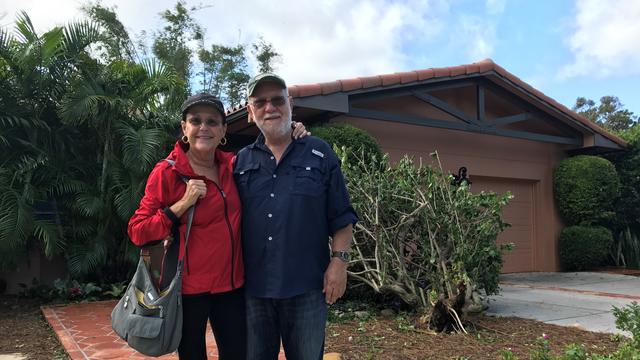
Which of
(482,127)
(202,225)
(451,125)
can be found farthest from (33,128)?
(482,127)

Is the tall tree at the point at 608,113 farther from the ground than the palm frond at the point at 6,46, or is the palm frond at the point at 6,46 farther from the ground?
the tall tree at the point at 608,113

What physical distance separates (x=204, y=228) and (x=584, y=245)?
10.5 meters

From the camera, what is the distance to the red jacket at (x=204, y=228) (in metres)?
2.29

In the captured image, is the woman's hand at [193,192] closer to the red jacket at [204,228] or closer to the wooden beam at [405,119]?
the red jacket at [204,228]

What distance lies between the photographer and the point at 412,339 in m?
4.45

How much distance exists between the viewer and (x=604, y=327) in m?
5.12

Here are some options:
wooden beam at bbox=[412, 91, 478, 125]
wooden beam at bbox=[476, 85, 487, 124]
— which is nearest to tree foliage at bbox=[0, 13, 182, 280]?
wooden beam at bbox=[412, 91, 478, 125]

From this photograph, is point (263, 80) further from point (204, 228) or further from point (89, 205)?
point (89, 205)

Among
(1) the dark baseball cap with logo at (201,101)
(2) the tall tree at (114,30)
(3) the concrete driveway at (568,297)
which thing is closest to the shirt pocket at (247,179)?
(1) the dark baseball cap with logo at (201,101)

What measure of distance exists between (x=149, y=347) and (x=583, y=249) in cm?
1072

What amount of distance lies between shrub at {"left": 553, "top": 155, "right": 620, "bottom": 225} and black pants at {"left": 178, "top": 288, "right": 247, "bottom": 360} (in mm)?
10265

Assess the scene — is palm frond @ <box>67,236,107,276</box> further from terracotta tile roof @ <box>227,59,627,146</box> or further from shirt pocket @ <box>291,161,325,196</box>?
shirt pocket @ <box>291,161,325,196</box>

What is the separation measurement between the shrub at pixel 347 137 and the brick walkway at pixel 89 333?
334cm

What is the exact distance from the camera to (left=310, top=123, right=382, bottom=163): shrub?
23.9ft
